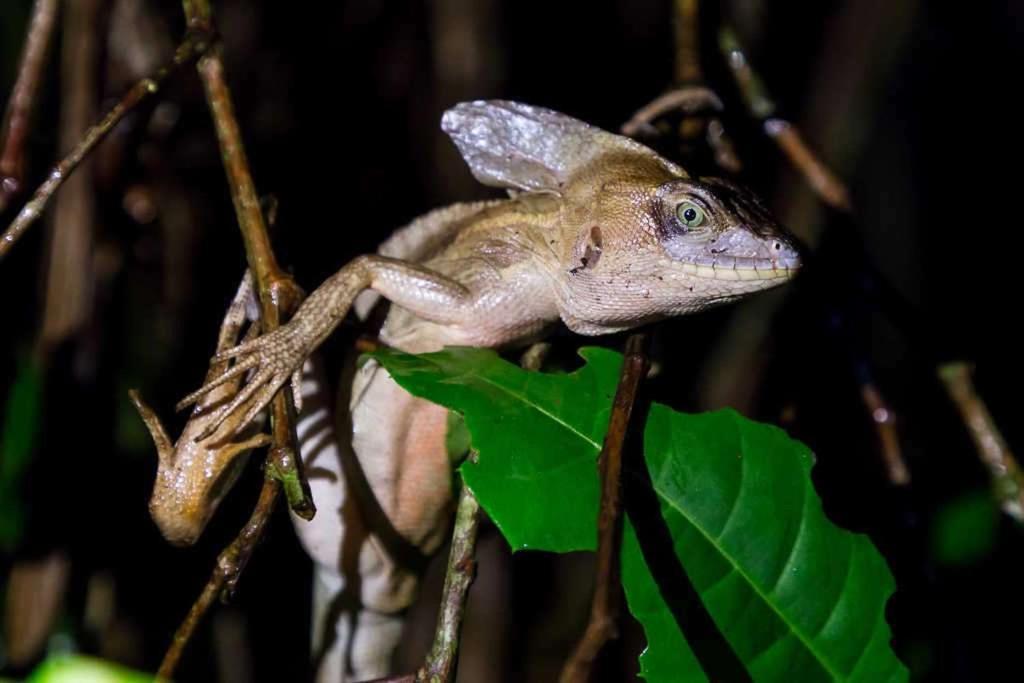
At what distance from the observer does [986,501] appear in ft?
8.77

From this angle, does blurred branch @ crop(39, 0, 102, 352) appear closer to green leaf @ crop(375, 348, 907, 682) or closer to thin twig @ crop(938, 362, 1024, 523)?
green leaf @ crop(375, 348, 907, 682)

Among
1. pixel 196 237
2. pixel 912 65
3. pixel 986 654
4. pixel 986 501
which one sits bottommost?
pixel 986 654

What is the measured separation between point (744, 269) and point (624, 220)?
226 millimetres

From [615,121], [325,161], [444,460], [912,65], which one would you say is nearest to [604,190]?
[444,460]

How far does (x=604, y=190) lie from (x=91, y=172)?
135cm

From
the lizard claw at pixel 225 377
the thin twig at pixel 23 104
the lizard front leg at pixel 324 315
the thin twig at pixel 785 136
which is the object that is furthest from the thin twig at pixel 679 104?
the thin twig at pixel 23 104

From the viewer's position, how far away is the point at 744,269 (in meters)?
1.65

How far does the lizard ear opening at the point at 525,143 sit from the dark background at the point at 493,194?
0.83ft

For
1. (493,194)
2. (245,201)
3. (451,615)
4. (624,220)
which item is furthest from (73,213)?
(451,615)

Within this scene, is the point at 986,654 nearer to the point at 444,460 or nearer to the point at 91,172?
the point at 444,460

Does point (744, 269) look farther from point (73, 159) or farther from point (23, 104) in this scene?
point (23, 104)

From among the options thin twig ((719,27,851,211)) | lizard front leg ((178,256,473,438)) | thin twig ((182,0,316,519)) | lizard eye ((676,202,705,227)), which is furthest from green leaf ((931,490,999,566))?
thin twig ((182,0,316,519))

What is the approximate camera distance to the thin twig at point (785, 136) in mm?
2240

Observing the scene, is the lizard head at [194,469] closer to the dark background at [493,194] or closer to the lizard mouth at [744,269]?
the dark background at [493,194]
